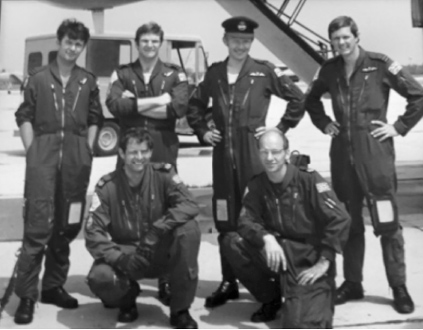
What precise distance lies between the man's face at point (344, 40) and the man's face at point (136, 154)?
4.38 feet

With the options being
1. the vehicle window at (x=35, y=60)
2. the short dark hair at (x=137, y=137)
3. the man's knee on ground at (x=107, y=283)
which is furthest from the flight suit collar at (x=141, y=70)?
the vehicle window at (x=35, y=60)

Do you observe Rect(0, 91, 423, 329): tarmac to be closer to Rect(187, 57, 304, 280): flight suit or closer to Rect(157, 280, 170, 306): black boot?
Rect(157, 280, 170, 306): black boot

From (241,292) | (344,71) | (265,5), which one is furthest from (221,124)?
(265,5)

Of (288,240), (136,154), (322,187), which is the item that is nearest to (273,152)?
(322,187)

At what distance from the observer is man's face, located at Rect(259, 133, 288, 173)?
345 cm

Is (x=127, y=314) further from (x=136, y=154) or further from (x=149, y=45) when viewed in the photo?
(x=149, y=45)

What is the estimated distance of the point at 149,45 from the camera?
3.98 meters

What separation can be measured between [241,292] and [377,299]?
0.89 metres

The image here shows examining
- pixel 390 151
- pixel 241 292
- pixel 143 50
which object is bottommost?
pixel 241 292

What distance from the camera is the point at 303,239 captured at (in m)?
3.62

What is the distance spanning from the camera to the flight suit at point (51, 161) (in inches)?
149

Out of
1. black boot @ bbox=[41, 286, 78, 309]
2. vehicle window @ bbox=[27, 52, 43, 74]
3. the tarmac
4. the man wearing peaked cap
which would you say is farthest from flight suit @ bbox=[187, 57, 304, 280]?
vehicle window @ bbox=[27, 52, 43, 74]

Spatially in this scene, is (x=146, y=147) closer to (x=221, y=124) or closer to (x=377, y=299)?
(x=221, y=124)

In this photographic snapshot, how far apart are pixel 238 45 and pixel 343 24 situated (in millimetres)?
674
